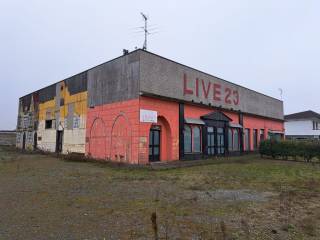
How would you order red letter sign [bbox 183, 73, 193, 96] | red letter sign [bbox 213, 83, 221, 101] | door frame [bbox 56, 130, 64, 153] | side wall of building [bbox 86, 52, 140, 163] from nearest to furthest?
side wall of building [bbox 86, 52, 140, 163], red letter sign [bbox 183, 73, 193, 96], red letter sign [bbox 213, 83, 221, 101], door frame [bbox 56, 130, 64, 153]

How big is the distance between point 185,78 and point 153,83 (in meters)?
3.76

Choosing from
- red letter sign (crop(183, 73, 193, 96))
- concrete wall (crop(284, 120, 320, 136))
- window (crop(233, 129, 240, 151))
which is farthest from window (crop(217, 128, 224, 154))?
concrete wall (crop(284, 120, 320, 136))

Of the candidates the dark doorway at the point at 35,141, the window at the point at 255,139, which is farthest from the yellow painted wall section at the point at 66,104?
the window at the point at 255,139

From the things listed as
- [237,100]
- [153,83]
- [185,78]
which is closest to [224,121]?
[237,100]

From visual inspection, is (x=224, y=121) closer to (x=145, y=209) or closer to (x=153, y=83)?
(x=153, y=83)

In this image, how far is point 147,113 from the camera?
18.1 meters

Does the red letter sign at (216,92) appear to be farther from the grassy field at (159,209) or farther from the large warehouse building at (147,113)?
the grassy field at (159,209)

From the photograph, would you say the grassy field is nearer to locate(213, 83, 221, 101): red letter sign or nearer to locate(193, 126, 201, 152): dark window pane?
locate(193, 126, 201, 152): dark window pane

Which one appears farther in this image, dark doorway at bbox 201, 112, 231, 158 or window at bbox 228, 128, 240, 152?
window at bbox 228, 128, 240, 152

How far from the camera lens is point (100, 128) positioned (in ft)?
70.5

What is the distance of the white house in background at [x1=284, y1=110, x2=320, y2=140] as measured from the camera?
49750mm

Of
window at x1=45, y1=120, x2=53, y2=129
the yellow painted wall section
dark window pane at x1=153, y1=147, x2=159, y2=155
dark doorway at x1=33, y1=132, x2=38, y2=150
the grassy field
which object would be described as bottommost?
the grassy field

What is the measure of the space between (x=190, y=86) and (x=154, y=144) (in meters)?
5.99

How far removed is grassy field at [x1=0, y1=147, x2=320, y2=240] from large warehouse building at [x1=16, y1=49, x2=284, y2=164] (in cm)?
795
